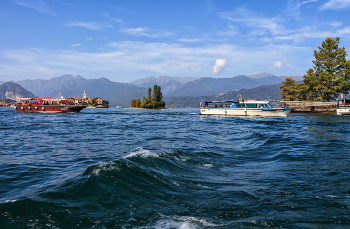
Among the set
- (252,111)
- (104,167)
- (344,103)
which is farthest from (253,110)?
(104,167)

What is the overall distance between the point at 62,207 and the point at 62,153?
6.62 meters

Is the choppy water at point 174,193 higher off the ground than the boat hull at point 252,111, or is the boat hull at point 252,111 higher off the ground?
the boat hull at point 252,111

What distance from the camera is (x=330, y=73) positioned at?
200ft

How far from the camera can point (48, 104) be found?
6144cm

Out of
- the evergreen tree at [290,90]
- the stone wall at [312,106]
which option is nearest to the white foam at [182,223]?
the stone wall at [312,106]

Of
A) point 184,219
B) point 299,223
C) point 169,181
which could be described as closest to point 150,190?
point 169,181

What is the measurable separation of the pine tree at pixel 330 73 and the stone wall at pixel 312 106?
3.69m

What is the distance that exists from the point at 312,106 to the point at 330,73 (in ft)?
37.7

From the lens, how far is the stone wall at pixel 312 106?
5622 cm

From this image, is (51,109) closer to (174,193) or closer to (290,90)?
(174,193)

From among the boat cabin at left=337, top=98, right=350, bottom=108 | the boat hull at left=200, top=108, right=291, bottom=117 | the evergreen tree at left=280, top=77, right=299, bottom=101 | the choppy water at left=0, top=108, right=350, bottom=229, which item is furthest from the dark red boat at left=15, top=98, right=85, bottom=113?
the evergreen tree at left=280, top=77, right=299, bottom=101

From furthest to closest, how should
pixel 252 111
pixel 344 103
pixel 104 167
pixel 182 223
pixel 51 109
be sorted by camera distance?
pixel 51 109 < pixel 344 103 < pixel 252 111 < pixel 104 167 < pixel 182 223

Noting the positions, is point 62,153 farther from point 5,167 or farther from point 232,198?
point 232,198

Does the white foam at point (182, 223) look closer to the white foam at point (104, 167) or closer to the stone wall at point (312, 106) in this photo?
the white foam at point (104, 167)
